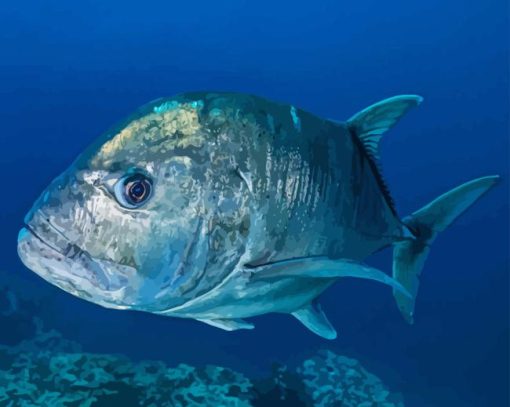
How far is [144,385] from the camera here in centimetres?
729

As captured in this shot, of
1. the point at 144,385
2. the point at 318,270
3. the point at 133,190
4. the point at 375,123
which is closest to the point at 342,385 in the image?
the point at 144,385

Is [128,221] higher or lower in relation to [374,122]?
lower

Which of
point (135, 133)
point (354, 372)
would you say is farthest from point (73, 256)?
point (354, 372)

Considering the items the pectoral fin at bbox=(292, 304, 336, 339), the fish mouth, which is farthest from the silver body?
the pectoral fin at bbox=(292, 304, 336, 339)

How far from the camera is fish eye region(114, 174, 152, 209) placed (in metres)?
1.53

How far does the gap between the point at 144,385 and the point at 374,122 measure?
622cm

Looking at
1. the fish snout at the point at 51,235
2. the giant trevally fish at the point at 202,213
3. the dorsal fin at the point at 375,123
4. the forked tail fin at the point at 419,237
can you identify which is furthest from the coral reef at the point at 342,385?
the fish snout at the point at 51,235

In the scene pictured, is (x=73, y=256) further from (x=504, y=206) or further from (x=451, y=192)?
(x=504, y=206)

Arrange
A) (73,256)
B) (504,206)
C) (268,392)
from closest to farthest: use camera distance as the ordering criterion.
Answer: (73,256) < (268,392) < (504,206)

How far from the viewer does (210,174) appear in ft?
5.34

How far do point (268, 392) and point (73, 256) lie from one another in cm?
703

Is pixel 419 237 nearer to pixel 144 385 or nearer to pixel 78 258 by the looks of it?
→ pixel 78 258

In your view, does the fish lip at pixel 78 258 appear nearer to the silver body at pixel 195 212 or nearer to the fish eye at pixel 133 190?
the silver body at pixel 195 212

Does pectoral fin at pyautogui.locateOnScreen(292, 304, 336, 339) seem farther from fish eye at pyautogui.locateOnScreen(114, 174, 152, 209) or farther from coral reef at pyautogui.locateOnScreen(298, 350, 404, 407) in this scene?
coral reef at pyautogui.locateOnScreen(298, 350, 404, 407)
